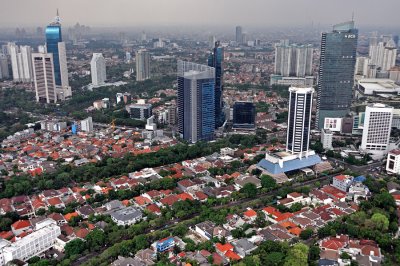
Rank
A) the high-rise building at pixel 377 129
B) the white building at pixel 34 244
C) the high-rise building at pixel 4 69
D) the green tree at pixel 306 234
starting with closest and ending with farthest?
the white building at pixel 34 244
the green tree at pixel 306 234
the high-rise building at pixel 377 129
the high-rise building at pixel 4 69

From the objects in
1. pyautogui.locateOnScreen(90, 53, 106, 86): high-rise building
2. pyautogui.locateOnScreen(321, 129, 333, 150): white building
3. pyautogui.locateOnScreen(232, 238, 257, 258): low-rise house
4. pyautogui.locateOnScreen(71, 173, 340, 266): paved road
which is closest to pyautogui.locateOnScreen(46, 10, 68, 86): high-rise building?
pyautogui.locateOnScreen(90, 53, 106, 86): high-rise building

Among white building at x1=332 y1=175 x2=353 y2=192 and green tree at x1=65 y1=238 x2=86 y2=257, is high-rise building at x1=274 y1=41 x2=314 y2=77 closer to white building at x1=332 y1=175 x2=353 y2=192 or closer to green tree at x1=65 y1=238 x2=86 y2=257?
white building at x1=332 y1=175 x2=353 y2=192

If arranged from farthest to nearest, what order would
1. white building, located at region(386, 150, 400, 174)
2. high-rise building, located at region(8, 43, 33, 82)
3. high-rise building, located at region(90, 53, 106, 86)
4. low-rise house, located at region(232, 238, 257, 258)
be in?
high-rise building, located at region(8, 43, 33, 82), high-rise building, located at region(90, 53, 106, 86), white building, located at region(386, 150, 400, 174), low-rise house, located at region(232, 238, 257, 258)

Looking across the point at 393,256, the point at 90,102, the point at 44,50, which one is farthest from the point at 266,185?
the point at 44,50

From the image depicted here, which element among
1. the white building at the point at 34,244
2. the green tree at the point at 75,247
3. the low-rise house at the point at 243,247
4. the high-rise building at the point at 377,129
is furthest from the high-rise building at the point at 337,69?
the white building at the point at 34,244

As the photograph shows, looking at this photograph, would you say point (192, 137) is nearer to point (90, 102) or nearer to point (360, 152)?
point (360, 152)

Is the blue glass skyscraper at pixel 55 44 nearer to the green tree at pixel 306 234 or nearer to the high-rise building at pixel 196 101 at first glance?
the high-rise building at pixel 196 101

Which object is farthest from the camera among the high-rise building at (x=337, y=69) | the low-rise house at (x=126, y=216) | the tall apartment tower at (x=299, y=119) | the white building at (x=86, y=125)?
the white building at (x=86, y=125)
